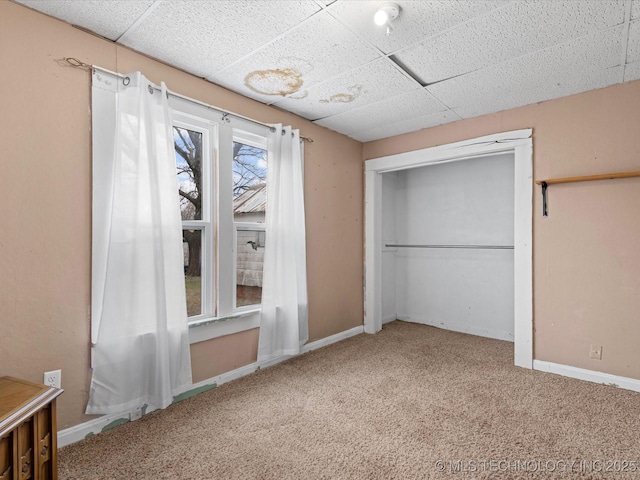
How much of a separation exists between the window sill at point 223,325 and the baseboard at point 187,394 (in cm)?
32

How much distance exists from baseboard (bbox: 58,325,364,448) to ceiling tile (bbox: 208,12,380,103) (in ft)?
7.36

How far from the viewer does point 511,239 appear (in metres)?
3.91

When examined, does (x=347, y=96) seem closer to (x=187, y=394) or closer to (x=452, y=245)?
(x=452, y=245)

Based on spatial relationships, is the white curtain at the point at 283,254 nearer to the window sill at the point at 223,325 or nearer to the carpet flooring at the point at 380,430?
the window sill at the point at 223,325

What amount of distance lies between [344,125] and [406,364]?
7.91 ft

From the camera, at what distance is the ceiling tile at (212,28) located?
1.74 m

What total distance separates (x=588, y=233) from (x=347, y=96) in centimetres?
221

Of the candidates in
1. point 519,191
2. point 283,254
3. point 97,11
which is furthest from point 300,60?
point 519,191

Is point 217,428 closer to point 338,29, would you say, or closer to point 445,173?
point 338,29

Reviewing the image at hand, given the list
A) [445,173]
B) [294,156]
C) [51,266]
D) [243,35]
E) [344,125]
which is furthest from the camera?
[445,173]

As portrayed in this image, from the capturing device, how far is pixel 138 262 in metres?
2.04

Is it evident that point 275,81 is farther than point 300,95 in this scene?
No

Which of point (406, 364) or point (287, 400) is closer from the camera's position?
point (287, 400)

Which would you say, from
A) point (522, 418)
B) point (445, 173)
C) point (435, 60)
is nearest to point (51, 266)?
point (435, 60)
